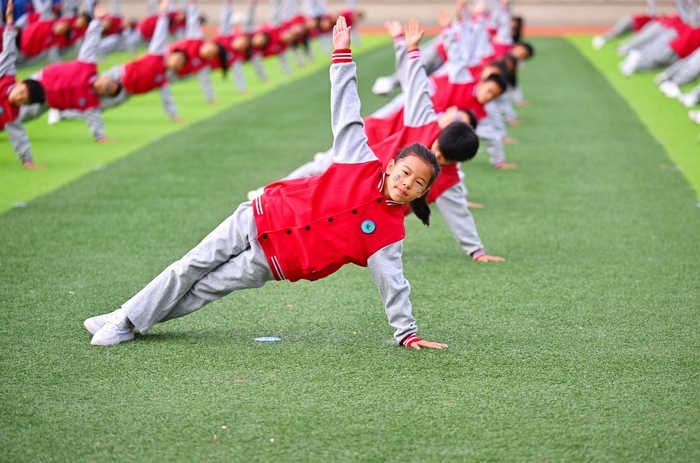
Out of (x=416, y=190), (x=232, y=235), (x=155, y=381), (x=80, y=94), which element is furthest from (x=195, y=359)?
(x=80, y=94)

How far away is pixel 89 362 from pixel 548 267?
2591mm

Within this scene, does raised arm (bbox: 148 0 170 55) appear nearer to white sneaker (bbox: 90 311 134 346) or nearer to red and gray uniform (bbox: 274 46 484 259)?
red and gray uniform (bbox: 274 46 484 259)

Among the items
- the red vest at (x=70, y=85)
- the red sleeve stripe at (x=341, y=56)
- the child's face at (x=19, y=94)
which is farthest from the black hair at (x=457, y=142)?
the red vest at (x=70, y=85)

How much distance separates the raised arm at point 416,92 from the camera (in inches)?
191

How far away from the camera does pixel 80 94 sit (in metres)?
8.21

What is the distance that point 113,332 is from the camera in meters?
3.62

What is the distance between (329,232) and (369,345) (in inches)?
21.4

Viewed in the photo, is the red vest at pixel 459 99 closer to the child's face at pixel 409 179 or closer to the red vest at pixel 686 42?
the child's face at pixel 409 179

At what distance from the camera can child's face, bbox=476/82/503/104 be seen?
6.27 m

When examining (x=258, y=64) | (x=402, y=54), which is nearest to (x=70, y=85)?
(x=402, y=54)

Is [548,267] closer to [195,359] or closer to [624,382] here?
[624,382]

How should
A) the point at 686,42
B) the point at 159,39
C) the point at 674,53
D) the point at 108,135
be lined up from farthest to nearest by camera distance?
the point at 674,53, the point at 686,42, the point at 159,39, the point at 108,135

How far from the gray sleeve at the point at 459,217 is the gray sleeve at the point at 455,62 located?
1.69 m

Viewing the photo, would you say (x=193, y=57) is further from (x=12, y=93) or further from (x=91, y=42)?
(x=12, y=93)
